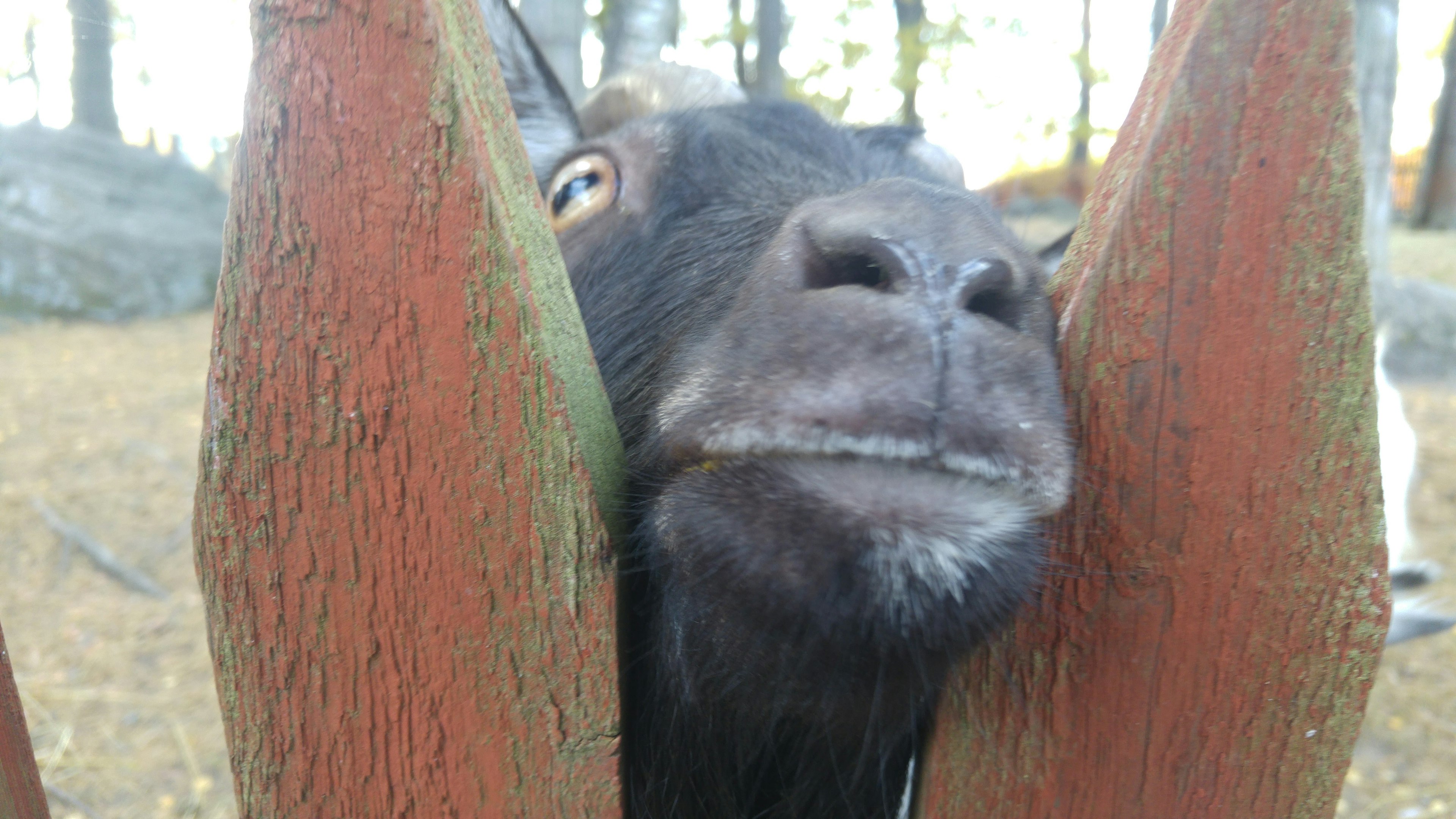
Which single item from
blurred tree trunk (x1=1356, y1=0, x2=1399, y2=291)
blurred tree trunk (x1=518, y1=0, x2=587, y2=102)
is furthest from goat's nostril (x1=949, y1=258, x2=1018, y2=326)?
blurred tree trunk (x1=1356, y1=0, x2=1399, y2=291)

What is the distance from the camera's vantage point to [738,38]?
15.0 metres

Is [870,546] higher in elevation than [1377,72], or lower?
lower

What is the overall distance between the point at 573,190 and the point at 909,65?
460 inches

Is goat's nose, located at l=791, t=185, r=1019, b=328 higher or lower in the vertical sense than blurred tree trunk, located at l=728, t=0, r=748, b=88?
lower

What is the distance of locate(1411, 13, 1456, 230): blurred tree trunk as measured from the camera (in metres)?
20.1

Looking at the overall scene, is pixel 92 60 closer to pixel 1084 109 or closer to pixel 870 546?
pixel 870 546

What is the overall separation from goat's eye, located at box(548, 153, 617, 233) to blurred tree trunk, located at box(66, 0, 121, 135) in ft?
3.20

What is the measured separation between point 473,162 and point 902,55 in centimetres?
1318

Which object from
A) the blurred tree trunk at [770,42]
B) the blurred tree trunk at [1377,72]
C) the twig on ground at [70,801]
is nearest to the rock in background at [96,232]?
the blurred tree trunk at [770,42]

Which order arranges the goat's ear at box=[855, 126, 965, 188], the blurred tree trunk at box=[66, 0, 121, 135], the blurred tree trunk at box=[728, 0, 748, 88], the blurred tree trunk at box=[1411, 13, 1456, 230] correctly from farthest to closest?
the blurred tree trunk at box=[1411, 13, 1456, 230] → the blurred tree trunk at box=[728, 0, 748, 88] → the goat's ear at box=[855, 126, 965, 188] → the blurred tree trunk at box=[66, 0, 121, 135]

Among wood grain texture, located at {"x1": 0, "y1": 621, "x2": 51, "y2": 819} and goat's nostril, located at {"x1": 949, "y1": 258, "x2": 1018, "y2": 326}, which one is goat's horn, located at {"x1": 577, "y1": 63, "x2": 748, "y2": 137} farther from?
wood grain texture, located at {"x1": 0, "y1": 621, "x2": 51, "y2": 819}

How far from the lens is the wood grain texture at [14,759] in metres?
1.10

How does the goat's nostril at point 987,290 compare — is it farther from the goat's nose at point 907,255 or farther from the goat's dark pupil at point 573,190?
the goat's dark pupil at point 573,190

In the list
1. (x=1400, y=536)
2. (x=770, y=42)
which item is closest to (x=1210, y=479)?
(x=1400, y=536)
